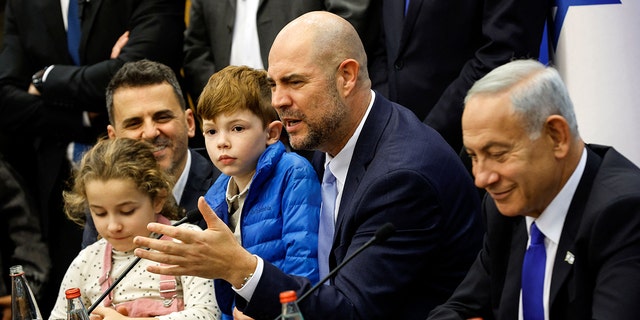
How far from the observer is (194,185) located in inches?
178

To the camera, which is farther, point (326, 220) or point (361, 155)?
point (326, 220)

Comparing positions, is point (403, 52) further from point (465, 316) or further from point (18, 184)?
point (18, 184)

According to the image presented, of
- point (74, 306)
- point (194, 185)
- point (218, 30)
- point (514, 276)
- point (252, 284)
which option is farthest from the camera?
point (218, 30)

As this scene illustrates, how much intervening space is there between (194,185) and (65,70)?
3.93 ft

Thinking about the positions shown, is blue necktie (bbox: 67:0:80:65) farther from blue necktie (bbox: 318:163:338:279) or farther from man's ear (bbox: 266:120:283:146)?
blue necktie (bbox: 318:163:338:279)

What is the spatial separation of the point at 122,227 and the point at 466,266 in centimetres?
125

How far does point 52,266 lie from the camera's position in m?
5.32

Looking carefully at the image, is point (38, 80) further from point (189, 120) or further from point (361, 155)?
point (361, 155)

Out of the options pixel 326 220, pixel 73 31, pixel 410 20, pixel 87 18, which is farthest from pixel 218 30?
pixel 326 220

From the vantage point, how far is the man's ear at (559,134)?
279 cm

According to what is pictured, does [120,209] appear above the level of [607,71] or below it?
below

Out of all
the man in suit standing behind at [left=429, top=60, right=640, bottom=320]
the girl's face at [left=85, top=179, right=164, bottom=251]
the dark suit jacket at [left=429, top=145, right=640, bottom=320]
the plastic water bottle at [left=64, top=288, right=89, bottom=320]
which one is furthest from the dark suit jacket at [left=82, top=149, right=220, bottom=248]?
the man in suit standing behind at [left=429, top=60, right=640, bottom=320]

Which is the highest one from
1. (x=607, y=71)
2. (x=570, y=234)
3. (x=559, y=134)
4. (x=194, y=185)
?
(x=559, y=134)

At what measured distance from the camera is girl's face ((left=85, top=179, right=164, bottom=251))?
3.92 m
